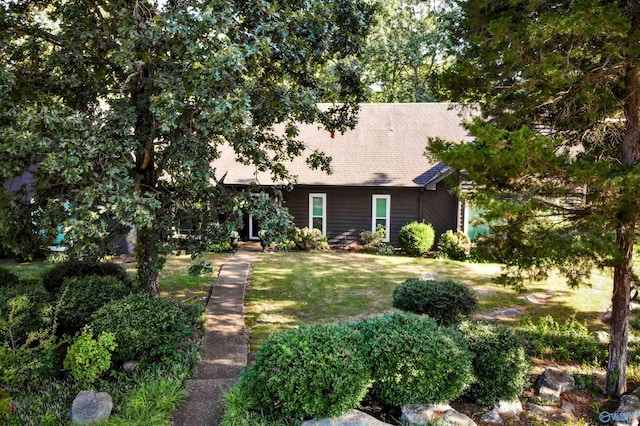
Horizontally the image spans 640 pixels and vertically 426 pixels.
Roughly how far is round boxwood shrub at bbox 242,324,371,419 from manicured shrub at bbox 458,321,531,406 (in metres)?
1.69

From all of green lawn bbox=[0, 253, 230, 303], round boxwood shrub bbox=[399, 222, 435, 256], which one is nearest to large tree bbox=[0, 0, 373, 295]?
green lawn bbox=[0, 253, 230, 303]

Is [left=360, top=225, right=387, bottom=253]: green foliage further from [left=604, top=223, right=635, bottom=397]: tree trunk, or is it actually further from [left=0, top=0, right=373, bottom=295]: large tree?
[left=604, top=223, right=635, bottom=397]: tree trunk

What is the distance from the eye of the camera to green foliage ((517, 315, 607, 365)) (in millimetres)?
7668

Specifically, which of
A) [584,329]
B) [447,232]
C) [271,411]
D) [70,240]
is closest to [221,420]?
[271,411]

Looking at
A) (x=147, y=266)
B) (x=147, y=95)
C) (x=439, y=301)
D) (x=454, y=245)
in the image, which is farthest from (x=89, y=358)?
(x=454, y=245)

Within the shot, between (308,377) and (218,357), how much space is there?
2.83m

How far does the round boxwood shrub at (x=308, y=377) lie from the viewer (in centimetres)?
488

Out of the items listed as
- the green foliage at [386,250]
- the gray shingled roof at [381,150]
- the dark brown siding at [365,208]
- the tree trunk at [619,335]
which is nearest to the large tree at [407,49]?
the gray shingled roof at [381,150]

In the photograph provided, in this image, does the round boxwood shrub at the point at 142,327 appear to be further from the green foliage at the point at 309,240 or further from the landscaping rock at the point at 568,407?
the green foliage at the point at 309,240

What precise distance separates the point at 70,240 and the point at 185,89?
2.63 m

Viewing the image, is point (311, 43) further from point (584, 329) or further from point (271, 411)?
point (584, 329)

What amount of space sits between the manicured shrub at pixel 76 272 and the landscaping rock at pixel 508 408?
6.93 metres

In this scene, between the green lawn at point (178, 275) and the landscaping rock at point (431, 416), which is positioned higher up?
the green lawn at point (178, 275)

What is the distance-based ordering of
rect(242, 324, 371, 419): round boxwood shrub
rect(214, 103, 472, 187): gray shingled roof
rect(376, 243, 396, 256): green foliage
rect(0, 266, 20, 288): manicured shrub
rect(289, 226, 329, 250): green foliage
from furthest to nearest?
rect(289, 226, 329, 250): green foliage < rect(214, 103, 472, 187): gray shingled roof < rect(376, 243, 396, 256): green foliage < rect(0, 266, 20, 288): manicured shrub < rect(242, 324, 371, 419): round boxwood shrub
